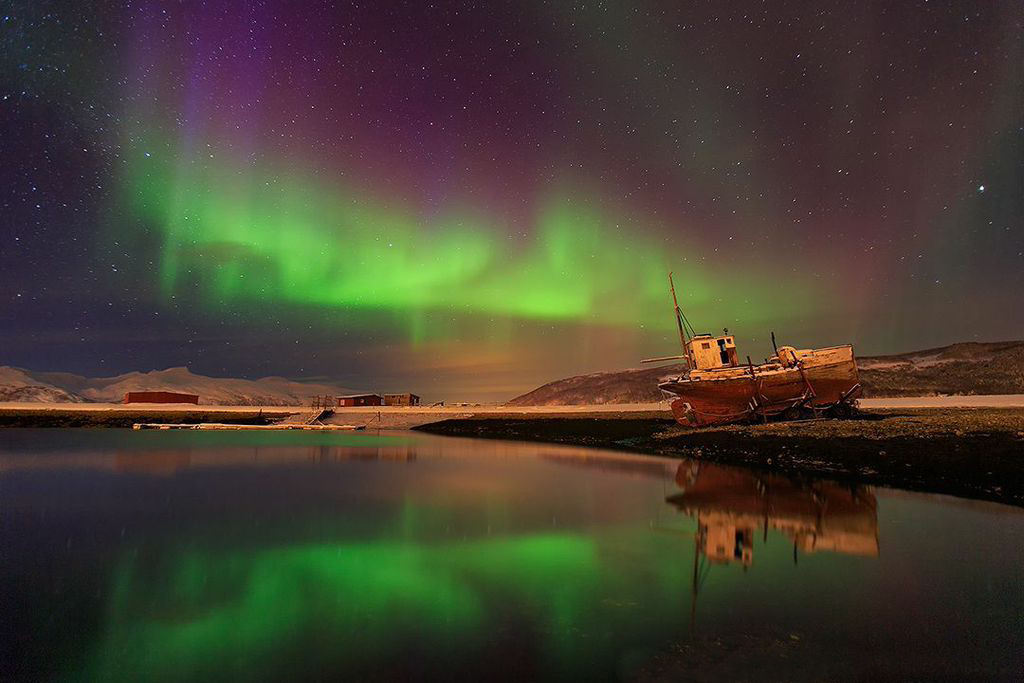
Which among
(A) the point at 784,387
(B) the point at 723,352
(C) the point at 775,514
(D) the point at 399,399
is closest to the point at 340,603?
(C) the point at 775,514

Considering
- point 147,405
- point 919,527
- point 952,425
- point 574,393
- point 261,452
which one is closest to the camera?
Answer: point 919,527

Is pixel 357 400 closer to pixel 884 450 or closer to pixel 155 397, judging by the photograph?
pixel 155 397

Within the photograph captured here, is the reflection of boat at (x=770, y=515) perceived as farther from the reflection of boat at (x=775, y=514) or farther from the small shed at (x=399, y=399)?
the small shed at (x=399, y=399)

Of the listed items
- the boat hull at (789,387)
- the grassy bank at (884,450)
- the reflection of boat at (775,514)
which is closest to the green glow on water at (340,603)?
the reflection of boat at (775,514)

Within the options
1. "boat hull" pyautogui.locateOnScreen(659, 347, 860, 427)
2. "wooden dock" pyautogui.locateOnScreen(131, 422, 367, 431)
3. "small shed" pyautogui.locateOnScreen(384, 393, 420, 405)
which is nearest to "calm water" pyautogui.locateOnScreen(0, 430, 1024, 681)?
"boat hull" pyautogui.locateOnScreen(659, 347, 860, 427)

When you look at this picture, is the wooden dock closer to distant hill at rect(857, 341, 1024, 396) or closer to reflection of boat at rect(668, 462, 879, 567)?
reflection of boat at rect(668, 462, 879, 567)

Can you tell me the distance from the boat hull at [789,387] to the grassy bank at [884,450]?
4.18 metres

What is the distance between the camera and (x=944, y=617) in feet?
27.3

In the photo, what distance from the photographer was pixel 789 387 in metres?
45.8

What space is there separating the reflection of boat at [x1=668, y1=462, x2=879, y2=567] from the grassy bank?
139 inches

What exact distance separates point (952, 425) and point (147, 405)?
13045 centimetres

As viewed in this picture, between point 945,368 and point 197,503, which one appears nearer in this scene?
point 197,503

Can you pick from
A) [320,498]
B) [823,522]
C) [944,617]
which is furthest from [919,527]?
[320,498]

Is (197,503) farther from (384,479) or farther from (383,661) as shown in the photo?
(383,661)
